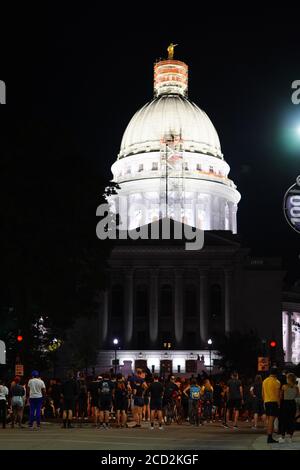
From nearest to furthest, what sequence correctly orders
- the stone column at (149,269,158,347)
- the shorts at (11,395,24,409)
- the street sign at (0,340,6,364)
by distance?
the shorts at (11,395,24,409) → the street sign at (0,340,6,364) → the stone column at (149,269,158,347)

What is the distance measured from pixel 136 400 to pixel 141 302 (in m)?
74.6

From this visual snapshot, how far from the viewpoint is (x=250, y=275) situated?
111625mm

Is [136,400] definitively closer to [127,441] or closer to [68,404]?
[68,404]

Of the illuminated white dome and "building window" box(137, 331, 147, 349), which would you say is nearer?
"building window" box(137, 331, 147, 349)

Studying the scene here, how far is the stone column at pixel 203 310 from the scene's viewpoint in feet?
341

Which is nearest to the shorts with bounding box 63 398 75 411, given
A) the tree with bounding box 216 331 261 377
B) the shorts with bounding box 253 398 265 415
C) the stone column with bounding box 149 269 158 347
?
the shorts with bounding box 253 398 265 415

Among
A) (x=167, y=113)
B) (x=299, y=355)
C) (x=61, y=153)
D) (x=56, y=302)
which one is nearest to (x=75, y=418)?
(x=56, y=302)

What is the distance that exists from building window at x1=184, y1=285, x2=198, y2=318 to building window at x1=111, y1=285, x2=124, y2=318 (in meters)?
7.34

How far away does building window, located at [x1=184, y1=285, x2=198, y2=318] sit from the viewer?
107 metres

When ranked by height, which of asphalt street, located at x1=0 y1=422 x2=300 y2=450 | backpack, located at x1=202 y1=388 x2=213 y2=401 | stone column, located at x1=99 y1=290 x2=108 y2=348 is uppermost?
stone column, located at x1=99 y1=290 x2=108 y2=348

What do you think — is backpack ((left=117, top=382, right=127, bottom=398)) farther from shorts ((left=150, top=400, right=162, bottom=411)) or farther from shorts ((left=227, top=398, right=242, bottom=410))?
shorts ((left=227, top=398, right=242, bottom=410))

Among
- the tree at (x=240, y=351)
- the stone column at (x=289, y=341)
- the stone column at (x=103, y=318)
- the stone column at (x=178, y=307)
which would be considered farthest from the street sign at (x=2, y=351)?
the stone column at (x=289, y=341)

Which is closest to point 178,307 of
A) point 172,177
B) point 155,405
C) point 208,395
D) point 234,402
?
point 172,177

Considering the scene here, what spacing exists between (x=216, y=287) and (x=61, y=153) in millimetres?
62812
